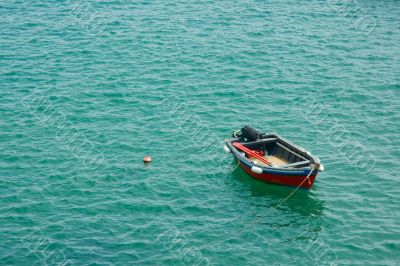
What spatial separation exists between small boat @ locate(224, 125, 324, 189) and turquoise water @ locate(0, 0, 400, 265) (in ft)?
3.33

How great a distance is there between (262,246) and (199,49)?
28.8m

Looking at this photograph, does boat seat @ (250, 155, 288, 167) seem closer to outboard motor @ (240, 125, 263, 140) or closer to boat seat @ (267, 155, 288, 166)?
boat seat @ (267, 155, 288, 166)

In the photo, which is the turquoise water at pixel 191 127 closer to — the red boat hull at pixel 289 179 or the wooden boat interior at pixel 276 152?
the red boat hull at pixel 289 179

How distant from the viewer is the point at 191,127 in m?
47.3

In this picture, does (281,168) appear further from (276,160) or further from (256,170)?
(276,160)

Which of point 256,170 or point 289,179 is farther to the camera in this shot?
point 256,170

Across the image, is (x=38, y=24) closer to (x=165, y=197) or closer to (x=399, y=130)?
(x=165, y=197)

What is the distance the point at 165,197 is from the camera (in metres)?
39.2

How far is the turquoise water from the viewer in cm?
3541

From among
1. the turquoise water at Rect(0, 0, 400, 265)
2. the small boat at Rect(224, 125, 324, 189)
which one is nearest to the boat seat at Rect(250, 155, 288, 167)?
the small boat at Rect(224, 125, 324, 189)

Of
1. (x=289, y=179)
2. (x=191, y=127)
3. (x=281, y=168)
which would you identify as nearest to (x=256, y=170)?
(x=281, y=168)

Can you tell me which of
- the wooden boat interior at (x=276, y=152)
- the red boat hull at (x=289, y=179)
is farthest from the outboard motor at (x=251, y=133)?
the red boat hull at (x=289, y=179)

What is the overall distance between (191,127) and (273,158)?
7.68 metres

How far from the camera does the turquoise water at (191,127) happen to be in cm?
3541
